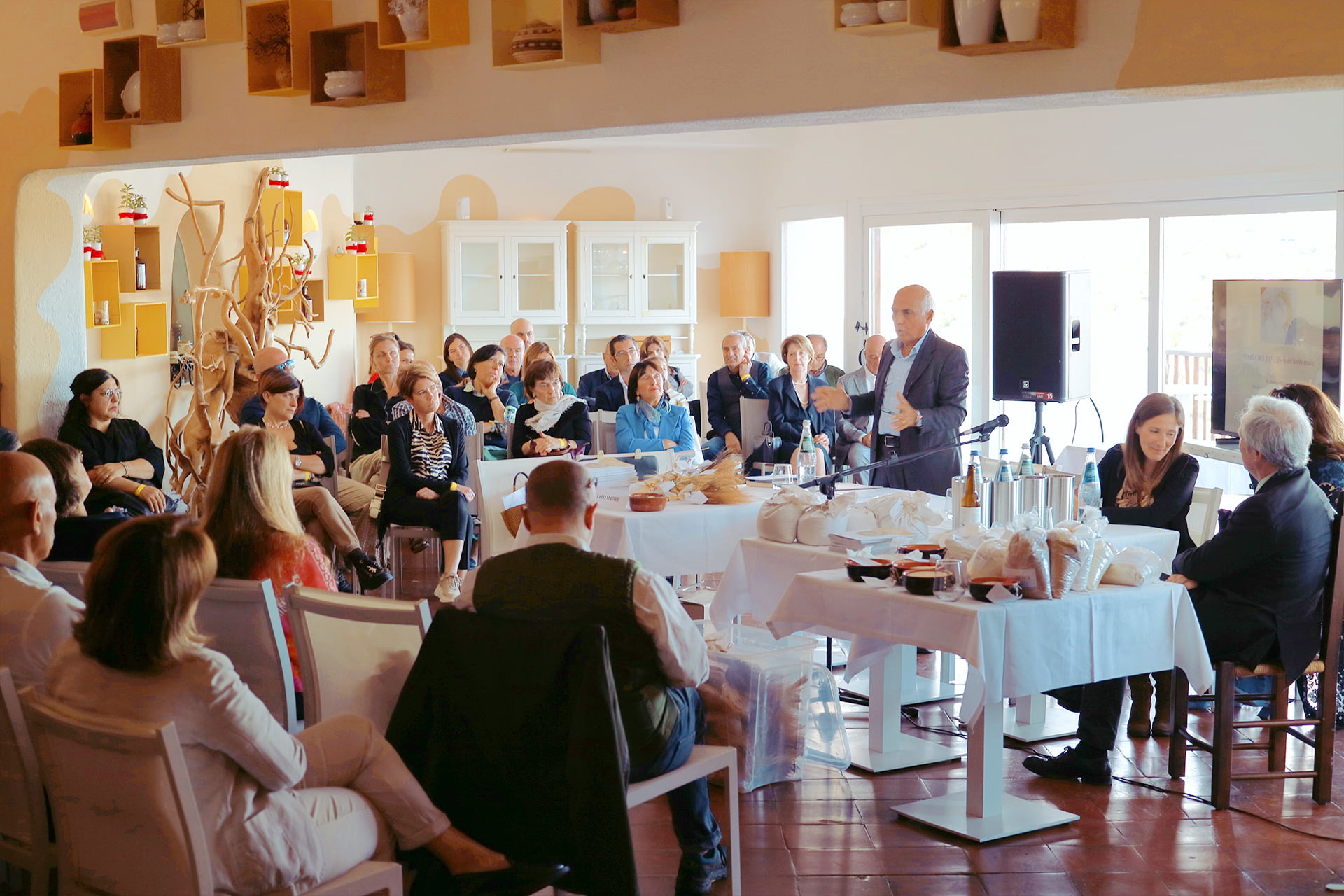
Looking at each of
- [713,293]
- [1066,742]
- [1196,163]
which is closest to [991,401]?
[1196,163]

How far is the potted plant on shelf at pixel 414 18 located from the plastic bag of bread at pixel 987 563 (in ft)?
8.69

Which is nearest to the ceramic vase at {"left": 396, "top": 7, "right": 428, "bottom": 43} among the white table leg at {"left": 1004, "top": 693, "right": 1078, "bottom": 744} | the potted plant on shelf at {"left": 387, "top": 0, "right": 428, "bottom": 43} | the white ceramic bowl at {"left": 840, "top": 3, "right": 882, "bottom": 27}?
the potted plant on shelf at {"left": 387, "top": 0, "right": 428, "bottom": 43}

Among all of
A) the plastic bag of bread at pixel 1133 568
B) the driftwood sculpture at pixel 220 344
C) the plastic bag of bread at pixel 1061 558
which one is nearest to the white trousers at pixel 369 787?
the plastic bag of bread at pixel 1061 558

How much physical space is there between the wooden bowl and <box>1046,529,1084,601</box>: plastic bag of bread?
75.1 inches

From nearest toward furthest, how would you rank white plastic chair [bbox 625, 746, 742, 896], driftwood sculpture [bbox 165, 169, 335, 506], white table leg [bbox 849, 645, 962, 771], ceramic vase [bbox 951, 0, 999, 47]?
white plastic chair [bbox 625, 746, 742, 896] < ceramic vase [bbox 951, 0, 999, 47] < white table leg [bbox 849, 645, 962, 771] < driftwood sculpture [bbox 165, 169, 335, 506]

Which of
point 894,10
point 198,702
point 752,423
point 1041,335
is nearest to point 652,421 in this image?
point 752,423

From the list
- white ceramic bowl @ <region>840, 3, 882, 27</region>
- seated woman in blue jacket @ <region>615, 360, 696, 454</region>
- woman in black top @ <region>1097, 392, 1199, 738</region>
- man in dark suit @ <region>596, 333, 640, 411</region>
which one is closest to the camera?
white ceramic bowl @ <region>840, 3, 882, 27</region>

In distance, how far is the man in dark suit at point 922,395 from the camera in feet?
18.8

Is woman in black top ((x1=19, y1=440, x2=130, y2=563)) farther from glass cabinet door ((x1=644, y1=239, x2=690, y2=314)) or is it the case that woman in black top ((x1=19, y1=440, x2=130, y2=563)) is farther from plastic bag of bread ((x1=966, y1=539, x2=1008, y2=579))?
glass cabinet door ((x1=644, y1=239, x2=690, y2=314))

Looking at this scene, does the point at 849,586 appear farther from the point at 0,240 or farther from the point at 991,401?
the point at 991,401

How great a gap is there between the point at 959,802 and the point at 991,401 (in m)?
6.22

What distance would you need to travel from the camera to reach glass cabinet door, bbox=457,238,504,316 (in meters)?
11.8

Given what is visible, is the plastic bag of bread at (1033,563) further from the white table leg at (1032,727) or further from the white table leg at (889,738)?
the white table leg at (1032,727)

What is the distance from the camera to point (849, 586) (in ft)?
12.3
